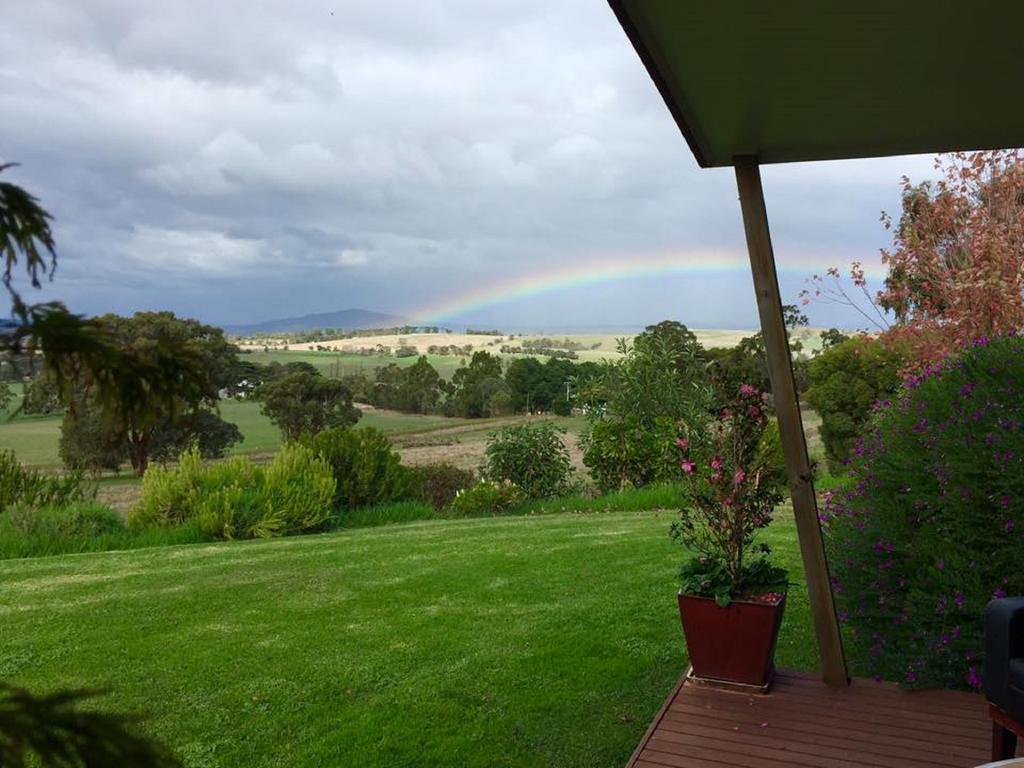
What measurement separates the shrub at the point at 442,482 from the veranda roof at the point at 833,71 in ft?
27.6

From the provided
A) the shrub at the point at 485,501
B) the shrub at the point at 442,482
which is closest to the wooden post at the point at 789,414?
the shrub at the point at 485,501

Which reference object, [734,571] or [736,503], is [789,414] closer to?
[736,503]

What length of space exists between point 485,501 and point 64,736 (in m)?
9.18

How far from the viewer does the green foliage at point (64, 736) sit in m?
0.65

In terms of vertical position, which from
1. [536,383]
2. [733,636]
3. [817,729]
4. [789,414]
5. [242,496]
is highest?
[789,414]

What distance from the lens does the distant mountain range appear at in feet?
66.2

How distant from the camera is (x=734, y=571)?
3.16 metres

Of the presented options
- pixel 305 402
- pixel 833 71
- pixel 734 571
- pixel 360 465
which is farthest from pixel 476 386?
pixel 833 71

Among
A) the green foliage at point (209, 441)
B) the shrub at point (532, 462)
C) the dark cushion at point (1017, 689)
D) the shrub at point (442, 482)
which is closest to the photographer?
the dark cushion at point (1017, 689)

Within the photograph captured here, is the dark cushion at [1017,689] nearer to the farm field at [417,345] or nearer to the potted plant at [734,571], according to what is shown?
the potted plant at [734,571]

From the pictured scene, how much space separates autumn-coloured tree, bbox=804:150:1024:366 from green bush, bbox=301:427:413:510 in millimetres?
5681

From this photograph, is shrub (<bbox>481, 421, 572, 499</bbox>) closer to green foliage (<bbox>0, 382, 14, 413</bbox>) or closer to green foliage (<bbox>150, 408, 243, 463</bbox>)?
green foliage (<bbox>150, 408, 243, 463</bbox>)

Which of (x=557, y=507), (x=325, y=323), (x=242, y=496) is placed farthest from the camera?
(x=325, y=323)

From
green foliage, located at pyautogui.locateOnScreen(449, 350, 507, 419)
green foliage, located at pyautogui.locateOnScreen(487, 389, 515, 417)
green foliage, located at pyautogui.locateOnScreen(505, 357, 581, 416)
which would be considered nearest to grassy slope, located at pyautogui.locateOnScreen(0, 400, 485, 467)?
green foliage, located at pyautogui.locateOnScreen(449, 350, 507, 419)
